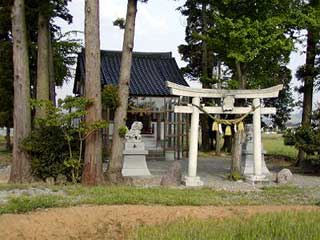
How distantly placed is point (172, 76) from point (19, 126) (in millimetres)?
11701

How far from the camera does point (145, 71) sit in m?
23.7

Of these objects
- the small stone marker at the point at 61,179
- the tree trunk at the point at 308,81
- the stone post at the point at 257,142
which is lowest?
the small stone marker at the point at 61,179

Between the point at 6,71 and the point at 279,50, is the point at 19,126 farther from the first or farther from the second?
the point at 6,71

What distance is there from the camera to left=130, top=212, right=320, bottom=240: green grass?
6500mm

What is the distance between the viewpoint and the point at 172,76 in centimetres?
2362

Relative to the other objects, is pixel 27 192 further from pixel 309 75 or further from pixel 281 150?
pixel 281 150

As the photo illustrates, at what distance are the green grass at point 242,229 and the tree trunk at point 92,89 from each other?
5.00 meters

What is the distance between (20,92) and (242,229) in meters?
8.22

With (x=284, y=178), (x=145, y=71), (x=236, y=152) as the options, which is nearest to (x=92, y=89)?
(x=236, y=152)

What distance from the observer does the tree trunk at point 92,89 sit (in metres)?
12.4

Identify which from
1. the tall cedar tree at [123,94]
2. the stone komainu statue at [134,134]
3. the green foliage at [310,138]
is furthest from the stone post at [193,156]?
the green foliage at [310,138]

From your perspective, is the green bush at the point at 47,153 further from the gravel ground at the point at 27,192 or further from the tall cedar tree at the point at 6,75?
the tall cedar tree at the point at 6,75

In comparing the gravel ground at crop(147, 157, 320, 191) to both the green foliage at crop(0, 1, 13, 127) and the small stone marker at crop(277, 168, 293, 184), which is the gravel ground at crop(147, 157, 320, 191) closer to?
the small stone marker at crop(277, 168, 293, 184)

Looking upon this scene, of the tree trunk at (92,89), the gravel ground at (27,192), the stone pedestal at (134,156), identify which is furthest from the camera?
the stone pedestal at (134,156)
